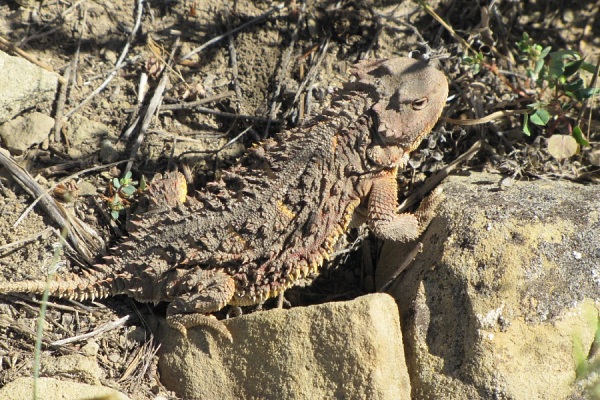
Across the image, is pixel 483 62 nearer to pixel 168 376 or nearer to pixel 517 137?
pixel 517 137

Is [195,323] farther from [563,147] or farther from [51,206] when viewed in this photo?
[563,147]

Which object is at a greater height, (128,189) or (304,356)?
(128,189)

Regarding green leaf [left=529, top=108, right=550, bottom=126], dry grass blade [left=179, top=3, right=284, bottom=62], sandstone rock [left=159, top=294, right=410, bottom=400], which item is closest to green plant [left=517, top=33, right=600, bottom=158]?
green leaf [left=529, top=108, right=550, bottom=126]

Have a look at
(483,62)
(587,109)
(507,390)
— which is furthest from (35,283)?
Result: (587,109)

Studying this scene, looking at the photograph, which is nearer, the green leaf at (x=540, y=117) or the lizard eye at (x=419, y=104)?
the lizard eye at (x=419, y=104)

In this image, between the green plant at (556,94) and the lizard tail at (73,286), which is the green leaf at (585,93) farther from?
the lizard tail at (73,286)

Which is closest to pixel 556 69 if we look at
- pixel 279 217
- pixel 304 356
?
pixel 279 217

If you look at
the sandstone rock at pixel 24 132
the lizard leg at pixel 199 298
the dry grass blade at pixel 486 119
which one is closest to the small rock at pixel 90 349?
the lizard leg at pixel 199 298
